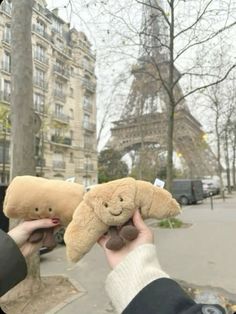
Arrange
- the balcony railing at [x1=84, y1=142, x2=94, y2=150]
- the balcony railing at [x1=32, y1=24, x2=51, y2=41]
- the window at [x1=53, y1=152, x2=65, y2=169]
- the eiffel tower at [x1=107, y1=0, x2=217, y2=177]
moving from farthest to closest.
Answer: the balcony railing at [x1=84, y1=142, x2=94, y2=150]
the window at [x1=53, y1=152, x2=65, y2=169]
the eiffel tower at [x1=107, y1=0, x2=217, y2=177]
the balcony railing at [x1=32, y1=24, x2=51, y2=41]

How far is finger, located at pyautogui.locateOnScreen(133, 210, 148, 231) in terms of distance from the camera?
4.00 ft

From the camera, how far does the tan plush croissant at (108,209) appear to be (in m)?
1.23

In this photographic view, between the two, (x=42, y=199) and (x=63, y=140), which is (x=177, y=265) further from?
(x=63, y=140)

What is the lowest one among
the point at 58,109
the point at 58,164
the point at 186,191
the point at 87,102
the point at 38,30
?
the point at 186,191

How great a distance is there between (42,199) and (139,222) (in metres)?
0.38

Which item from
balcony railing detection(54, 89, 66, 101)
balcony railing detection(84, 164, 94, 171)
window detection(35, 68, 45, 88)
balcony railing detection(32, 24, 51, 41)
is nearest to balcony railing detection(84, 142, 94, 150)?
balcony railing detection(84, 164, 94, 171)

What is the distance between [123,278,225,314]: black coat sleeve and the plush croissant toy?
0.44 metres

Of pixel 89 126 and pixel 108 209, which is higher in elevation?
pixel 89 126

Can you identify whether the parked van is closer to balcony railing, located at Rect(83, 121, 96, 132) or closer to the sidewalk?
the sidewalk

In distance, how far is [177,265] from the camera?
8.00 metres

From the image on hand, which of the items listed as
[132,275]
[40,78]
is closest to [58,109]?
[40,78]

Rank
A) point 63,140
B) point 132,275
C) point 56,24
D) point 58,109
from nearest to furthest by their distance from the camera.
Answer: point 132,275, point 56,24, point 63,140, point 58,109

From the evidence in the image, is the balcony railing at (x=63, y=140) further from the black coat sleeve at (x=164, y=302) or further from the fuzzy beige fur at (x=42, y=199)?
the black coat sleeve at (x=164, y=302)

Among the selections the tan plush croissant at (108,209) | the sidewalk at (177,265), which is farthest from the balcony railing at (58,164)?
the tan plush croissant at (108,209)
